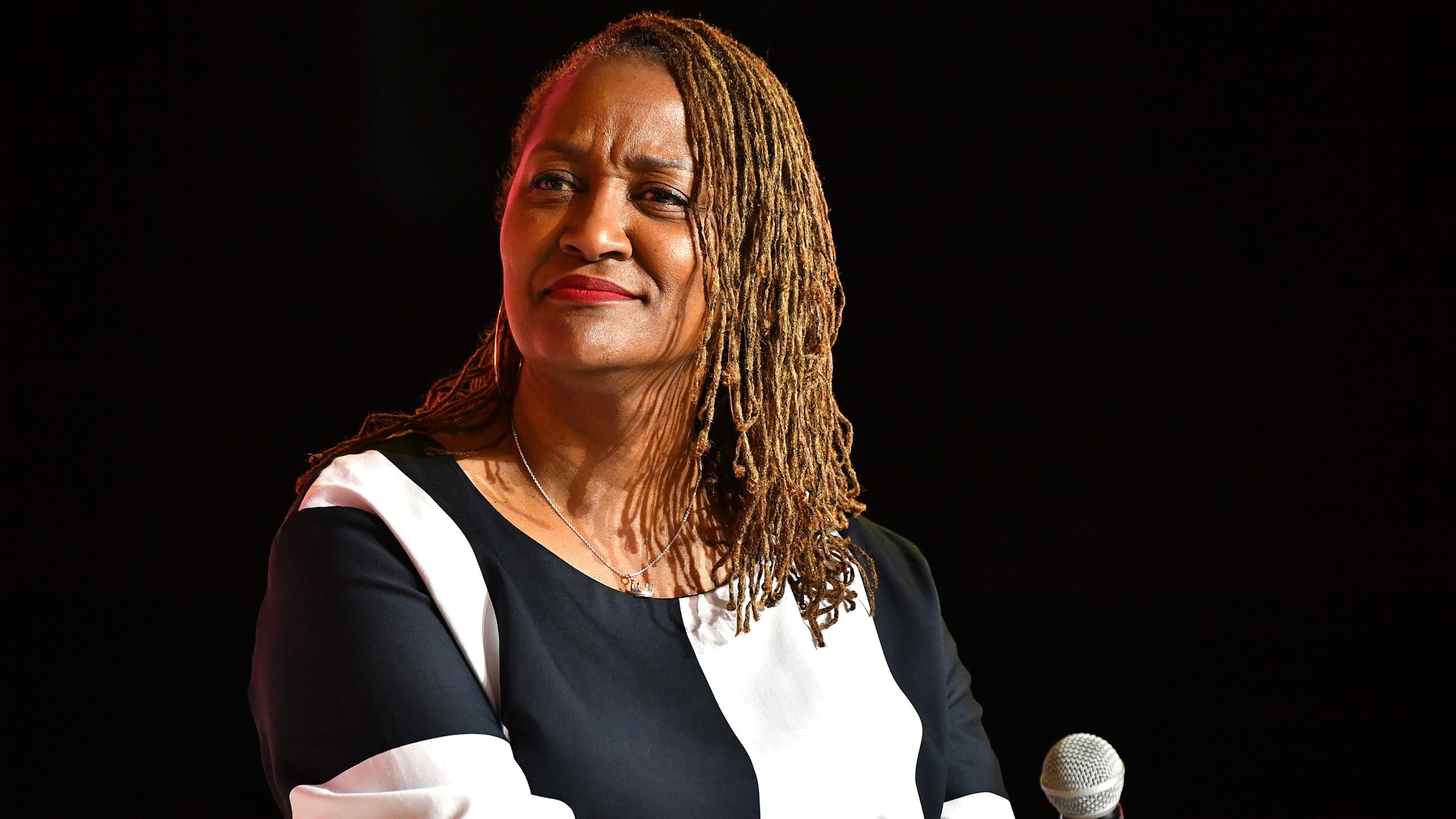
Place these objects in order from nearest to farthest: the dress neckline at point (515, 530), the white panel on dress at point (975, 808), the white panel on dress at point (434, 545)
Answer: the white panel on dress at point (434, 545) < the dress neckline at point (515, 530) < the white panel on dress at point (975, 808)

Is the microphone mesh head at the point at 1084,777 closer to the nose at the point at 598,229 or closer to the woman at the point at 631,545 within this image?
the woman at the point at 631,545

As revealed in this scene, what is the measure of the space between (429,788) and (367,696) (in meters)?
0.09

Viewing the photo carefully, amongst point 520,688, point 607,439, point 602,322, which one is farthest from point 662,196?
point 520,688

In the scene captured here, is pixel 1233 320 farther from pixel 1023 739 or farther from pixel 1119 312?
pixel 1023 739

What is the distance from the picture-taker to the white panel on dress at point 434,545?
122cm

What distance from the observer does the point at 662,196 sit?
1.36 m

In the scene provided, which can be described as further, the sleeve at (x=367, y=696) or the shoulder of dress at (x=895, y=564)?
the shoulder of dress at (x=895, y=564)

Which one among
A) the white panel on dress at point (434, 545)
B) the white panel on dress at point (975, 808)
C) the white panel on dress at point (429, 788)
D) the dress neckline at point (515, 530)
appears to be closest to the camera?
the white panel on dress at point (429, 788)

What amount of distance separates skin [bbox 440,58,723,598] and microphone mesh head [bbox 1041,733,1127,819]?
15.2 inches

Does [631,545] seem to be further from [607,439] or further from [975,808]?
[975,808]

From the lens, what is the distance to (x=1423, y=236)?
7.50 ft

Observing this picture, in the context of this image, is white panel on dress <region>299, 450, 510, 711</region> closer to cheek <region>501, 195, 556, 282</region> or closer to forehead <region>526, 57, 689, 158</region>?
cheek <region>501, 195, 556, 282</region>

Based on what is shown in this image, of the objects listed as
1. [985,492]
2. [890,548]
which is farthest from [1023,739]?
[890,548]

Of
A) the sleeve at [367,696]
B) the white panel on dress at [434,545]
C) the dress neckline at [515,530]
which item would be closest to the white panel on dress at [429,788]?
the sleeve at [367,696]
